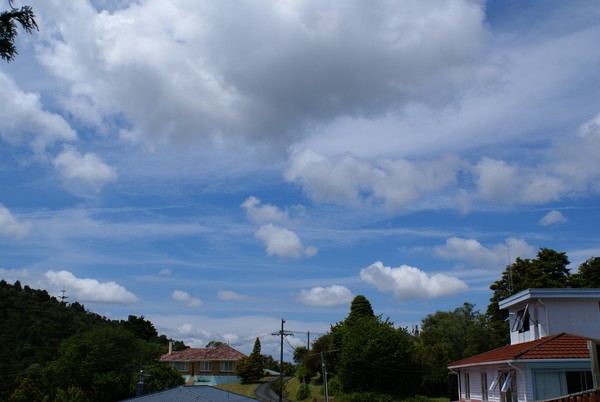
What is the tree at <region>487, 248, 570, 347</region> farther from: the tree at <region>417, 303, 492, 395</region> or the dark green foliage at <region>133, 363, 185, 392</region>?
the dark green foliage at <region>133, 363, 185, 392</region>

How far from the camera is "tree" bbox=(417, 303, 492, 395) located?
179ft

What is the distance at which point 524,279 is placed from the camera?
53.3 m

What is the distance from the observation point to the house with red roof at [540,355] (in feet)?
80.7

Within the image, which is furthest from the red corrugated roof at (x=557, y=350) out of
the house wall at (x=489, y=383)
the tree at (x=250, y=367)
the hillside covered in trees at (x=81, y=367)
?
the tree at (x=250, y=367)

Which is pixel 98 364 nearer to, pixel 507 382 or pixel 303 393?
pixel 303 393

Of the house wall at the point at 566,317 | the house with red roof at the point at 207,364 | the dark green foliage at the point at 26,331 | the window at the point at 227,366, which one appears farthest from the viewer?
the window at the point at 227,366

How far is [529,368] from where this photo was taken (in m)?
24.8

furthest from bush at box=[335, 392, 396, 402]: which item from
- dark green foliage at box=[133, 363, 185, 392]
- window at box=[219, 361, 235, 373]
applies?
window at box=[219, 361, 235, 373]

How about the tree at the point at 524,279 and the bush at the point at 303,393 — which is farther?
the bush at the point at 303,393

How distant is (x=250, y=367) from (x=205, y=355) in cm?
1219

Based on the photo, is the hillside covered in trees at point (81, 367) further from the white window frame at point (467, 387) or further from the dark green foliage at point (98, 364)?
the white window frame at point (467, 387)

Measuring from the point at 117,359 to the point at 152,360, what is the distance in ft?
11.5

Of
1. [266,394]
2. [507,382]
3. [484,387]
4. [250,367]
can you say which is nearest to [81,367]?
[266,394]

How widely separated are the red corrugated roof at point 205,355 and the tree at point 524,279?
138 ft
